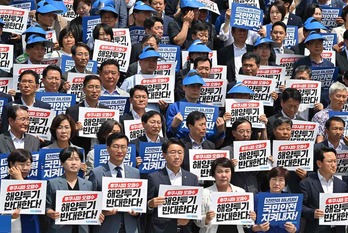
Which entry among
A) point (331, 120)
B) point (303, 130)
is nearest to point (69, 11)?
point (303, 130)

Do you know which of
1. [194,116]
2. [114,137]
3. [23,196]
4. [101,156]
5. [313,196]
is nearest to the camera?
[23,196]

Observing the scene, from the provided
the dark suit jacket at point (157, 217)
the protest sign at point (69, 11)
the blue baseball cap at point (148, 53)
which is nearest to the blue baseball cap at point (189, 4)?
the protest sign at point (69, 11)

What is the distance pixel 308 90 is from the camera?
1991 centimetres

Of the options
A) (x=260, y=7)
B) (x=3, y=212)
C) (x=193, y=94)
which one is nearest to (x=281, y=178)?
(x=193, y=94)

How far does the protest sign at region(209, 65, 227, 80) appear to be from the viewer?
20.2 metres

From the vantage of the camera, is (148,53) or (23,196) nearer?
(23,196)

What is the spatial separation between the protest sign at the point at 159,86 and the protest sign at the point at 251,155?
1.80 meters

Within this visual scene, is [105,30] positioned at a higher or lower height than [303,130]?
higher

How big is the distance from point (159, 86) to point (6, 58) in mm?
2382

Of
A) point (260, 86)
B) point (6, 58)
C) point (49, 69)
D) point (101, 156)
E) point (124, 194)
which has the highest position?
point (6, 58)

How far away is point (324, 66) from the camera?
2084 centimetres

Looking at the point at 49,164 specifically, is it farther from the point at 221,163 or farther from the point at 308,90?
the point at 308,90

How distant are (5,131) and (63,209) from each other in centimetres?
211

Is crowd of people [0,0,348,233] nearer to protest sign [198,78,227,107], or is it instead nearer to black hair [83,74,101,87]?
black hair [83,74,101,87]
